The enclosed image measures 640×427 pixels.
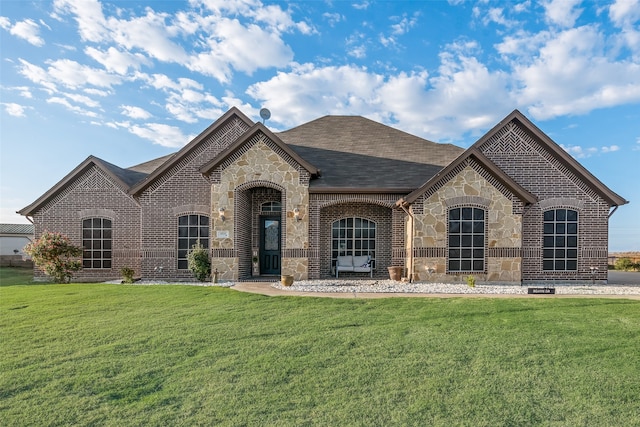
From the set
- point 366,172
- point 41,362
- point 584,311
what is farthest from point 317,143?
point 41,362

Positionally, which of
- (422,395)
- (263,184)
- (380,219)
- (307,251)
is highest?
(263,184)

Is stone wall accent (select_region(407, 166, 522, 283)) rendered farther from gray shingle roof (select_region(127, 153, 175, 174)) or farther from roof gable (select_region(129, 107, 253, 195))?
gray shingle roof (select_region(127, 153, 175, 174))

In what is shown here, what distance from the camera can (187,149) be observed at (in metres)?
15.6

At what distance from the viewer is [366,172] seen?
52.5ft

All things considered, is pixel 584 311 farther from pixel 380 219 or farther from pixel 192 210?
pixel 192 210

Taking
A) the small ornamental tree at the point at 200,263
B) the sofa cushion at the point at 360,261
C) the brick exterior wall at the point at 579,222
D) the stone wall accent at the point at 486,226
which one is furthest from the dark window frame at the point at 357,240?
the brick exterior wall at the point at 579,222

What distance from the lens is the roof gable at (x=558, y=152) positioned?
1472 centimetres

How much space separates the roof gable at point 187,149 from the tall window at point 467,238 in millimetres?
8413

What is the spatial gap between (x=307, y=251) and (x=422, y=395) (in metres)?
9.90

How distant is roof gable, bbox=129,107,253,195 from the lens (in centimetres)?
1528

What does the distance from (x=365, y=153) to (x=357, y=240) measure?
389 cm

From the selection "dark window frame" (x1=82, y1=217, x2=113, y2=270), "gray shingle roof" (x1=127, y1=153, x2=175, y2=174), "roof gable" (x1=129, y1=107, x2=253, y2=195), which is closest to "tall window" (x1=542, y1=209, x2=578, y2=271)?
"roof gable" (x1=129, y1=107, x2=253, y2=195)

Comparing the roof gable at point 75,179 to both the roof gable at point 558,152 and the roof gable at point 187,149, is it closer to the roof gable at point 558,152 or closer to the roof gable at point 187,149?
the roof gable at point 187,149

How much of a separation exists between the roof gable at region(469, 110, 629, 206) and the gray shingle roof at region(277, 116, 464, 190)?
8.25ft
